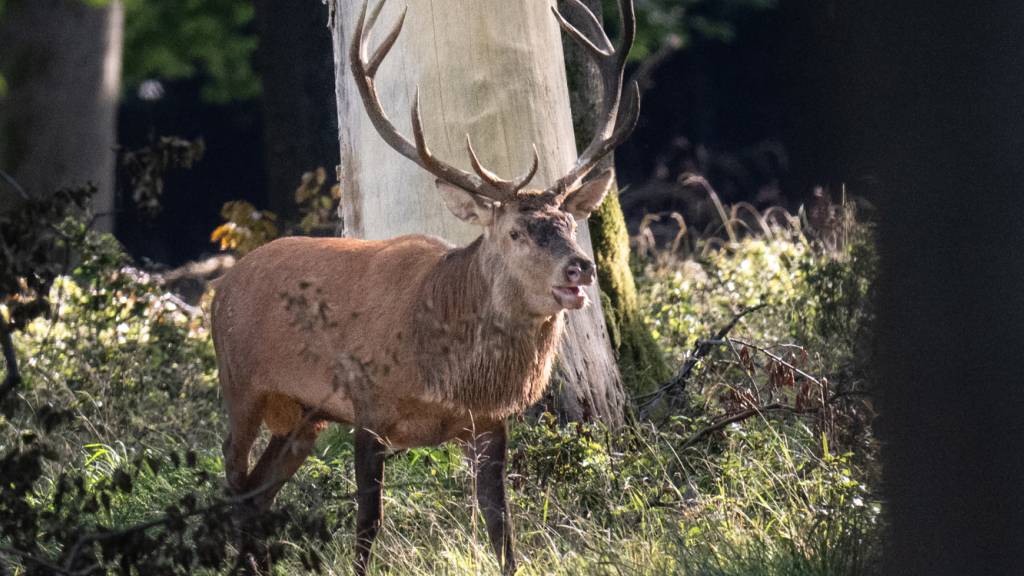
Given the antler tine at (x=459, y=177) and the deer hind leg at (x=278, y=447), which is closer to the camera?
the antler tine at (x=459, y=177)

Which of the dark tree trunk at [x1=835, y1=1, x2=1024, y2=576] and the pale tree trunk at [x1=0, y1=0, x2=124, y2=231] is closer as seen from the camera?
the dark tree trunk at [x1=835, y1=1, x2=1024, y2=576]

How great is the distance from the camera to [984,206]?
2574 mm

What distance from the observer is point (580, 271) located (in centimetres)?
495

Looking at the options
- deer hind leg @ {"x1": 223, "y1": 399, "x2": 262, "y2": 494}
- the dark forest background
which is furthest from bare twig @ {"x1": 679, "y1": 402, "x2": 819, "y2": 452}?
the dark forest background

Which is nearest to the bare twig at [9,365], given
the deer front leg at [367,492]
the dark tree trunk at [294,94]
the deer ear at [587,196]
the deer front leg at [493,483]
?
the deer front leg at [367,492]

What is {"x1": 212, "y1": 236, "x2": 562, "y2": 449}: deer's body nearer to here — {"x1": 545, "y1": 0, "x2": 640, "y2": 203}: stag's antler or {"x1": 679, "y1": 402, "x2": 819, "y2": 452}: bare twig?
{"x1": 545, "y1": 0, "x2": 640, "y2": 203}: stag's antler

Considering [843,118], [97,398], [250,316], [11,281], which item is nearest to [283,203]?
[97,398]

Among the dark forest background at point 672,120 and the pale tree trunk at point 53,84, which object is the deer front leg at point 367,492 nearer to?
the dark forest background at point 672,120

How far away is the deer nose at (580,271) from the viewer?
16.2ft

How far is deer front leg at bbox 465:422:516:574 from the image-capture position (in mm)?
5461

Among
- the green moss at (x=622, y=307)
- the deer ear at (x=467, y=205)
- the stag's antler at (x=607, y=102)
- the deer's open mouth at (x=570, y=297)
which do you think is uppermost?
the stag's antler at (x=607, y=102)

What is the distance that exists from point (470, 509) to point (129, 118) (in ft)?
52.8

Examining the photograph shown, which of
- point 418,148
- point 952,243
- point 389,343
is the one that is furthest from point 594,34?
point 952,243

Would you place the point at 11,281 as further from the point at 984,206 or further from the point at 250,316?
the point at 984,206
